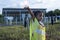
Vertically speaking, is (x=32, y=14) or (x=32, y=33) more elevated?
(x=32, y=14)

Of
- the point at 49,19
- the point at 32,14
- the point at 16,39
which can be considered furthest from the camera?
the point at 49,19

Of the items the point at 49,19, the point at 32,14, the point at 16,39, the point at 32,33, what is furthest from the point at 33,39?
the point at 49,19

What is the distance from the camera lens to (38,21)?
18.5 ft

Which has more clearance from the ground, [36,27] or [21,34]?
[36,27]

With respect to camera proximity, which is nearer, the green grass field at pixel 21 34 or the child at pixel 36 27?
the child at pixel 36 27

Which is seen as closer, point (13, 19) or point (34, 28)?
point (34, 28)

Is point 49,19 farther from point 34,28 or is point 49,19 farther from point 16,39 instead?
→ point 34,28

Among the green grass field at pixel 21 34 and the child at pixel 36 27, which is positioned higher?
the child at pixel 36 27

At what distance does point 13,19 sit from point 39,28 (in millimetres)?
27843

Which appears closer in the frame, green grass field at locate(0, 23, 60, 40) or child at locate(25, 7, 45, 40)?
child at locate(25, 7, 45, 40)

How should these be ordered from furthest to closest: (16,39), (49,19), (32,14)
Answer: (49,19), (16,39), (32,14)

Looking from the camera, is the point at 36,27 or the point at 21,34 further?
the point at 21,34

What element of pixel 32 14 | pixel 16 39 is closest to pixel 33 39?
pixel 32 14

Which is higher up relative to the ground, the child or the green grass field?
the child
